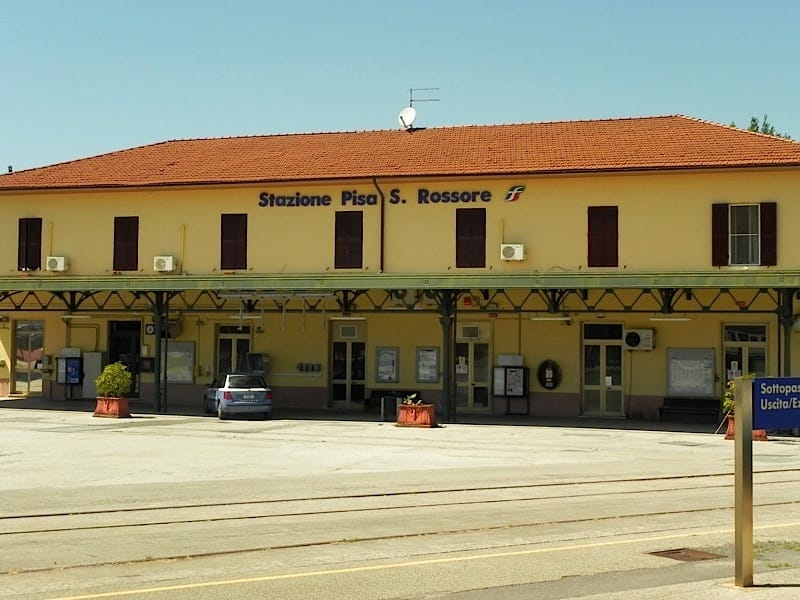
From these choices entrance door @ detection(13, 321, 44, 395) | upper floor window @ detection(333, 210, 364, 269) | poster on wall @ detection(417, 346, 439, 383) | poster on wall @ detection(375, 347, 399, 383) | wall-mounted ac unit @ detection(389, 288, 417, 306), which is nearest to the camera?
wall-mounted ac unit @ detection(389, 288, 417, 306)

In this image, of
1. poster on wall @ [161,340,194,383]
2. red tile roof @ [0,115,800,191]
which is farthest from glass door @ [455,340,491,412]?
poster on wall @ [161,340,194,383]

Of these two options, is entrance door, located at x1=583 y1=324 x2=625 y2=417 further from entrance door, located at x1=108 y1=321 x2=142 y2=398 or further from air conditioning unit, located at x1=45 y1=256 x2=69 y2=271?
air conditioning unit, located at x1=45 y1=256 x2=69 y2=271

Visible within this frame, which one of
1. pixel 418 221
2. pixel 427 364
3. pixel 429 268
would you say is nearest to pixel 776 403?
pixel 429 268

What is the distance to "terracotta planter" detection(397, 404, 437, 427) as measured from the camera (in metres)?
28.1

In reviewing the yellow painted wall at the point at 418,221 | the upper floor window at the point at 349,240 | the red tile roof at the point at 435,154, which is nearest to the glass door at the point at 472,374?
the yellow painted wall at the point at 418,221

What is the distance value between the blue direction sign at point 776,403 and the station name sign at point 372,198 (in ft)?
73.2

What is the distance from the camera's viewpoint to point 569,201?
1232 inches

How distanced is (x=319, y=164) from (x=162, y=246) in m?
5.72

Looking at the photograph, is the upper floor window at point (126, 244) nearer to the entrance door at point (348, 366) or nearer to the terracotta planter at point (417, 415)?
the entrance door at point (348, 366)

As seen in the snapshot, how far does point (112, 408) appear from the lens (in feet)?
98.5

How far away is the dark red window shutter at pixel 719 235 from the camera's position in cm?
2995

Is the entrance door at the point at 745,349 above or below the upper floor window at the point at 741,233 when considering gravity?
below

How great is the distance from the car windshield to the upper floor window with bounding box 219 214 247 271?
454cm

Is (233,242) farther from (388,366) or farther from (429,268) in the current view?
(429,268)
